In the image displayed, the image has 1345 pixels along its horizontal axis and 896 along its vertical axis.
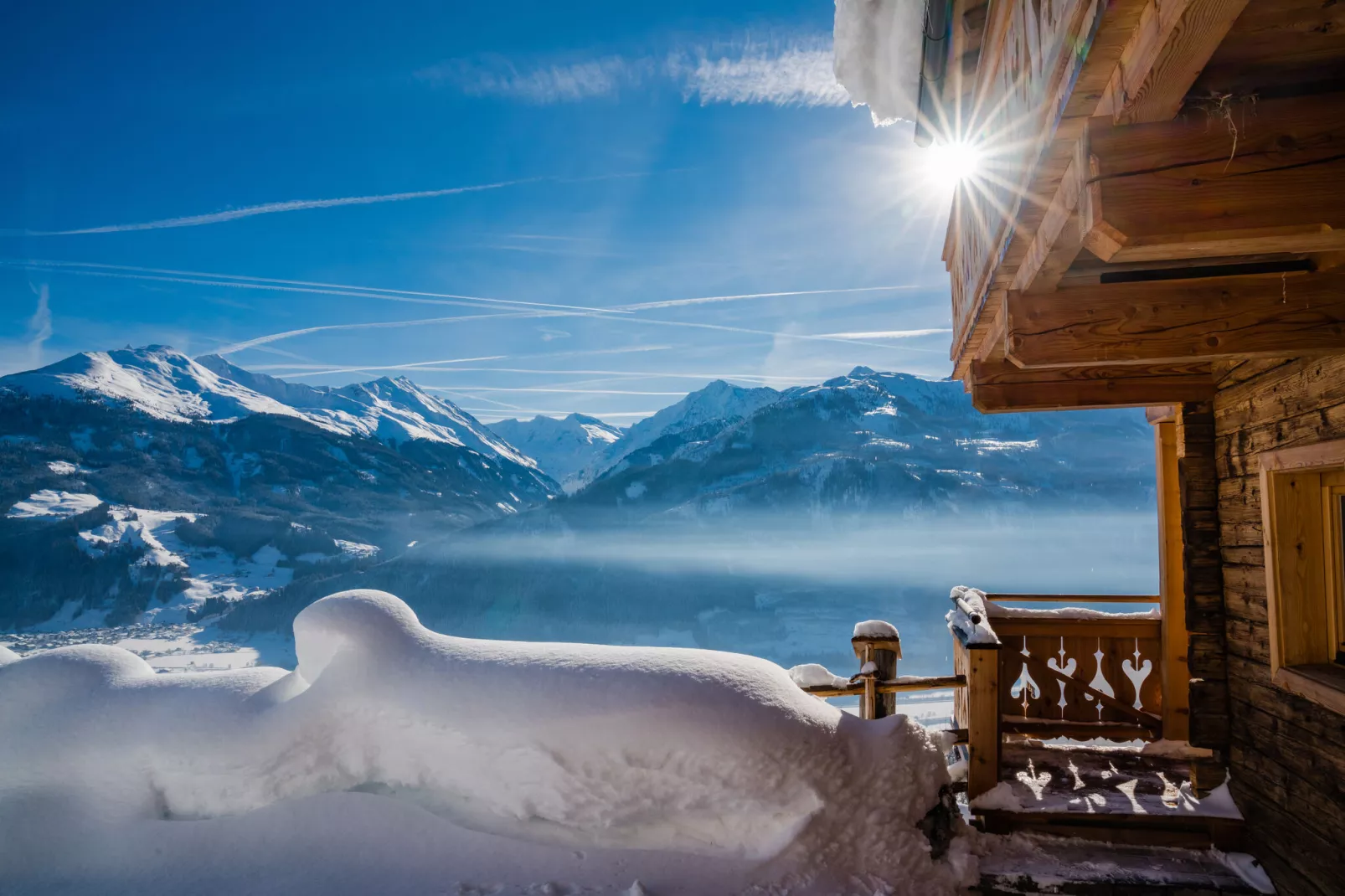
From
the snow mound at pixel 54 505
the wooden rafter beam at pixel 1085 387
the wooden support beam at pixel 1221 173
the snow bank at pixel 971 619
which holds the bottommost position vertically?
the snow mound at pixel 54 505

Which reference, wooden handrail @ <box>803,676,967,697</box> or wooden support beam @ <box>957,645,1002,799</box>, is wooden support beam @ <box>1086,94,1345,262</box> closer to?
wooden support beam @ <box>957,645,1002,799</box>

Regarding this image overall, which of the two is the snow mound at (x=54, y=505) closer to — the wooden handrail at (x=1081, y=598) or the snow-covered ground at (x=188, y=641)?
the snow-covered ground at (x=188, y=641)

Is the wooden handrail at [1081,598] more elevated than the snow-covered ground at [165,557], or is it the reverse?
the wooden handrail at [1081,598]

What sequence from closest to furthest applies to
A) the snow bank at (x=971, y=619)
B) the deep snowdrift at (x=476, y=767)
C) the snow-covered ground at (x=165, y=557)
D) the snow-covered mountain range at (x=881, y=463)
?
the deep snowdrift at (x=476, y=767) < the snow bank at (x=971, y=619) < the snow-covered mountain range at (x=881, y=463) < the snow-covered ground at (x=165, y=557)

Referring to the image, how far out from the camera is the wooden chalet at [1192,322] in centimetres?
159

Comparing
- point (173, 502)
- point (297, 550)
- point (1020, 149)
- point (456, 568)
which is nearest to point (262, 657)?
point (456, 568)

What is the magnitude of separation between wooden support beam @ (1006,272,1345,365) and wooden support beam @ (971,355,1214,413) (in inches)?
71.1

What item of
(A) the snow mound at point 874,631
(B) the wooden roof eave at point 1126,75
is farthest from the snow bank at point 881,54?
(A) the snow mound at point 874,631

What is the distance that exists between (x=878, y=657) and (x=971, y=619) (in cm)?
80

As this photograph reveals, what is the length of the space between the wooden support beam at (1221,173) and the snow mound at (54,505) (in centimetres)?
19115

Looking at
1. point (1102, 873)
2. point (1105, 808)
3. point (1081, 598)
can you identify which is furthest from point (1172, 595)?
point (1102, 873)

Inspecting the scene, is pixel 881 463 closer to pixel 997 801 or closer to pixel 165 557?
pixel 997 801

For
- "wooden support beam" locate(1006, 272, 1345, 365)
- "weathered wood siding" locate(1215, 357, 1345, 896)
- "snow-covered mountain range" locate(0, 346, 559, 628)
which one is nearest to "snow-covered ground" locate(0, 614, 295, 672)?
"snow-covered mountain range" locate(0, 346, 559, 628)

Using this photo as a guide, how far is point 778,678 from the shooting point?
3482 mm
